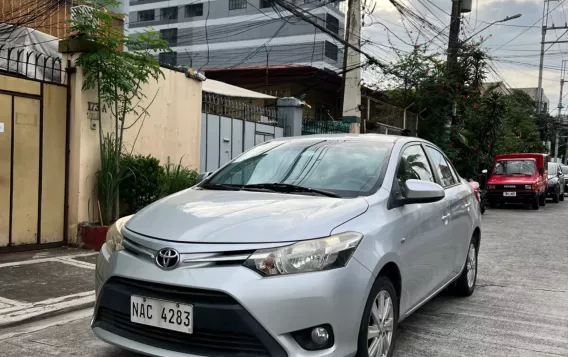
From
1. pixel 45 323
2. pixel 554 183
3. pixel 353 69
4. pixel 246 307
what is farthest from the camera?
pixel 554 183

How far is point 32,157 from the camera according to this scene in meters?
6.73

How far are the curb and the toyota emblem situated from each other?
2.13 m

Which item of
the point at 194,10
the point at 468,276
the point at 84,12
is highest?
the point at 194,10

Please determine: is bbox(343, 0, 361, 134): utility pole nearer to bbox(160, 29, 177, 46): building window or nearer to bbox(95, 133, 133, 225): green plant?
bbox(95, 133, 133, 225): green plant

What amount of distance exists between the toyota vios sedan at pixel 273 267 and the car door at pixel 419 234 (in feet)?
0.07

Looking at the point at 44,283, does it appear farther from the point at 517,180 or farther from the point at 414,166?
the point at 517,180

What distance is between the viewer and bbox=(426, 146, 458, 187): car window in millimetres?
4883

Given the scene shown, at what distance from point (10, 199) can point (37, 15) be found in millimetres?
4626

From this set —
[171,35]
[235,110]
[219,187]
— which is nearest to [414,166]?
[219,187]

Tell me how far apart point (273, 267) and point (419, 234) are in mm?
1470

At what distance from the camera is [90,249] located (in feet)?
23.2

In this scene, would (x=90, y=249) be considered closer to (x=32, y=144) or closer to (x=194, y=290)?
(x=32, y=144)

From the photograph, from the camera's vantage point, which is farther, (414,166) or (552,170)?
(552,170)

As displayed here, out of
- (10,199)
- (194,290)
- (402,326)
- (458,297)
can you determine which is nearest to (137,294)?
(194,290)
